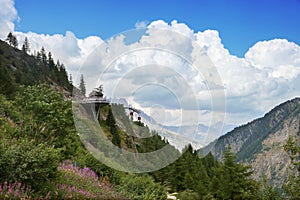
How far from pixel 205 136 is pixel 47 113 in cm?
663

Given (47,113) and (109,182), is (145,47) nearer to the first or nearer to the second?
(47,113)

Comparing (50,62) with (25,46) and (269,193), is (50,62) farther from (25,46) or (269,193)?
(269,193)

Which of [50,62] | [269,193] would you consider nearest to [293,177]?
[269,193]

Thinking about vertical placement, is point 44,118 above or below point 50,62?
below

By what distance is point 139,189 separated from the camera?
1480cm

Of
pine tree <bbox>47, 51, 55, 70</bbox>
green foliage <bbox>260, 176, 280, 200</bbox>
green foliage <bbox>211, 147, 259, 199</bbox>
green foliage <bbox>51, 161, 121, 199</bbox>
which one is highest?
pine tree <bbox>47, 51, 55, 70</bbox>

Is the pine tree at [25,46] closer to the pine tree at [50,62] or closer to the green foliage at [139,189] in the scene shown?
the pine tree at [50,62]

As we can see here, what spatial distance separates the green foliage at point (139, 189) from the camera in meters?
14.0

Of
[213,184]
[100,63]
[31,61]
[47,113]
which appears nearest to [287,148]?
[100,63]

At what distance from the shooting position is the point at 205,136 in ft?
39.3

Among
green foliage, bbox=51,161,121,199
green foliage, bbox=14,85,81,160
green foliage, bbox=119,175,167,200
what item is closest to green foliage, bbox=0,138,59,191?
green foliage, bbox=51,161,121,199

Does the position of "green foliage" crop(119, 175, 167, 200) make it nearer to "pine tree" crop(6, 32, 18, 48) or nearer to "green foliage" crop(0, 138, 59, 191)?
"green foliage" crop(0, 138, 59, 191)

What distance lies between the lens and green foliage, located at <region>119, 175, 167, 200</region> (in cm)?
1405

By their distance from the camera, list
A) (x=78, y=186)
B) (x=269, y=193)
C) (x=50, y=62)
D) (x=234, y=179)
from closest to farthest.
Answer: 1. (x=269, y=193)
2. (x=78, y=186)
3. (x=234, y=179)
4. (x=50, y=62)
